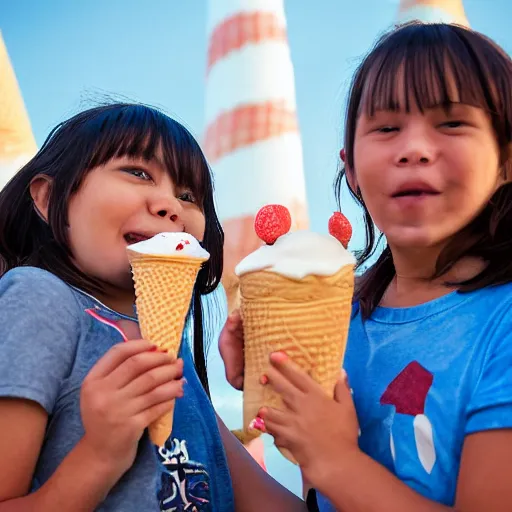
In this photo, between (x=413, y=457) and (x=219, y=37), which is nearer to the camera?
(x=413, y=457)

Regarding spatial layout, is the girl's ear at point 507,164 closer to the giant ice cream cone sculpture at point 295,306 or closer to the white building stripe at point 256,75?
the giant ice cream cone sculpture at point 295,306

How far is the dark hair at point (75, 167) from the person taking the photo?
107cm

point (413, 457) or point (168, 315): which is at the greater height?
point (168, 315)

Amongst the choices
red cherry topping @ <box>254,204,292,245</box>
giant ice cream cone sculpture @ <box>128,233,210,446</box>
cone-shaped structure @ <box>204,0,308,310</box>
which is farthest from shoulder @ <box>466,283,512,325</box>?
cone-shaped structure @ <box>204,0,308,310</box>

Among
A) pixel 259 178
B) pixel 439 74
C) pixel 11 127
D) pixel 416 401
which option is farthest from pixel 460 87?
pixel 11 127

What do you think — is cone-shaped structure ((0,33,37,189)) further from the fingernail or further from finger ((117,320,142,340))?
the fingernail

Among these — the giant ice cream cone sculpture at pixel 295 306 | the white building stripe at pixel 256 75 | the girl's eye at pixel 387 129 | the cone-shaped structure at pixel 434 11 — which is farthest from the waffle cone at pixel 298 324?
the cone-shaped structure at pixel 434 11

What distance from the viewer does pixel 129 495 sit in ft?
2.81

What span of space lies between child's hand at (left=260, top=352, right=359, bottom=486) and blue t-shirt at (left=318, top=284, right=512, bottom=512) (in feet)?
0.43

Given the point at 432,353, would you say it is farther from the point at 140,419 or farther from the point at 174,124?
the point at 174,124

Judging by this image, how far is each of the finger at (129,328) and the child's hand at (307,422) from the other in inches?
12.4

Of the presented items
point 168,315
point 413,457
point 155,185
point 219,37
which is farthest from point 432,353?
point 219,37

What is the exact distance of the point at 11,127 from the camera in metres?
3.38

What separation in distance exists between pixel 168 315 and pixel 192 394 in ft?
1.06
